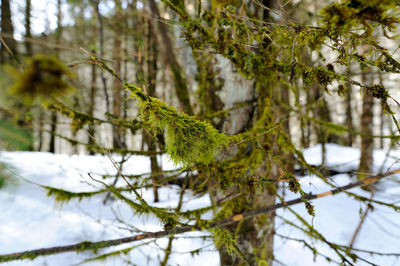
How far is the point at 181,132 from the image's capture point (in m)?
0.91

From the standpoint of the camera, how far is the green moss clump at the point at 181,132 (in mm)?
858

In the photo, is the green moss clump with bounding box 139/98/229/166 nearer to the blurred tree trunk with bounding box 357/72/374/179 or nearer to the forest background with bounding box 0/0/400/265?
the forest background with bounding box 0/0/400/265

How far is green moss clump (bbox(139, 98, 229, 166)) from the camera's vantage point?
2.82 feet

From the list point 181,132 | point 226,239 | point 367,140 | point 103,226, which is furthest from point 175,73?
point 367,140

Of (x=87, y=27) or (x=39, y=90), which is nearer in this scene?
(x=39, y=90)

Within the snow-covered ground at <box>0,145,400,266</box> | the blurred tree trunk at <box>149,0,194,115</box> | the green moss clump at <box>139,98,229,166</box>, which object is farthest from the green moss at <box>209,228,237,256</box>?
the snow-covered ground at <box>0,145,400,266</box>

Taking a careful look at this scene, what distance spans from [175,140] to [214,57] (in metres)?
1.49

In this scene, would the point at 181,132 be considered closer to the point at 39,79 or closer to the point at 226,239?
the point at 39,79

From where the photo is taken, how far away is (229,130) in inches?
83.0

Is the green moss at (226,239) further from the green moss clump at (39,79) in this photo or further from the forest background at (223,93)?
the green moss clump at (39,79)

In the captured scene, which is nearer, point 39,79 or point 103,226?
point 39,79

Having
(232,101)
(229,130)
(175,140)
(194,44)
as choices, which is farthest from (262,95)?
(175,140)

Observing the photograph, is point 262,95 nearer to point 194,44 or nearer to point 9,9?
point 194,44

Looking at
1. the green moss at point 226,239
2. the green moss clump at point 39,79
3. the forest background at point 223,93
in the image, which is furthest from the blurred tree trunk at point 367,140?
the green moss clump at point 39,79
